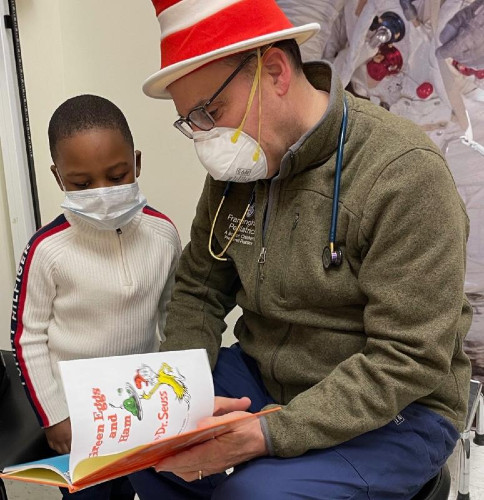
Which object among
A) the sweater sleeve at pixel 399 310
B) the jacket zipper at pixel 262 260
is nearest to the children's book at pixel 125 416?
the sweater sleeve at pixel 399 310

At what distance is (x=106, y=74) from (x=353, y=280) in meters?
1.28

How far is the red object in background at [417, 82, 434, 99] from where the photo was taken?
1.52 m

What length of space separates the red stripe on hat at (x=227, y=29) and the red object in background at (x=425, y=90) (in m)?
0.73

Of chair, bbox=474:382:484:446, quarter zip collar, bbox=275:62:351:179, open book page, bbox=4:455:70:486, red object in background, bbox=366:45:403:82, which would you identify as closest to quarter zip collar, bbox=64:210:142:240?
quarter zip collar, bbox=275:62:351:179

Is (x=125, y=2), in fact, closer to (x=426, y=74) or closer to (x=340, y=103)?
(x=426, y=74)

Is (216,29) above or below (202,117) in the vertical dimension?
above

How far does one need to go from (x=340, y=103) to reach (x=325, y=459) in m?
0.57

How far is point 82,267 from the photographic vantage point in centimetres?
113

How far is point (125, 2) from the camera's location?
181 cm

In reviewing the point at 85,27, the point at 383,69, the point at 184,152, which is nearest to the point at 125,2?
the point at 85,27

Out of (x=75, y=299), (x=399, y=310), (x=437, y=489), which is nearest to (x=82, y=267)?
(x=75, y=299)

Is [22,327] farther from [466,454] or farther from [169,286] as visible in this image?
[466,454]

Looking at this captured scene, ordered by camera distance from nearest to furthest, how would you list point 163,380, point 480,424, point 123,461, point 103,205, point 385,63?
1. point 123,461
2. point 163,380
3. point 103,205
4. point 385,63
5. point 480,424

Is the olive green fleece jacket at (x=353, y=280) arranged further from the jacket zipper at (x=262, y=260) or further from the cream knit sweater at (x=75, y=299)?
the cream knit sweater at (x=75, y=299)
